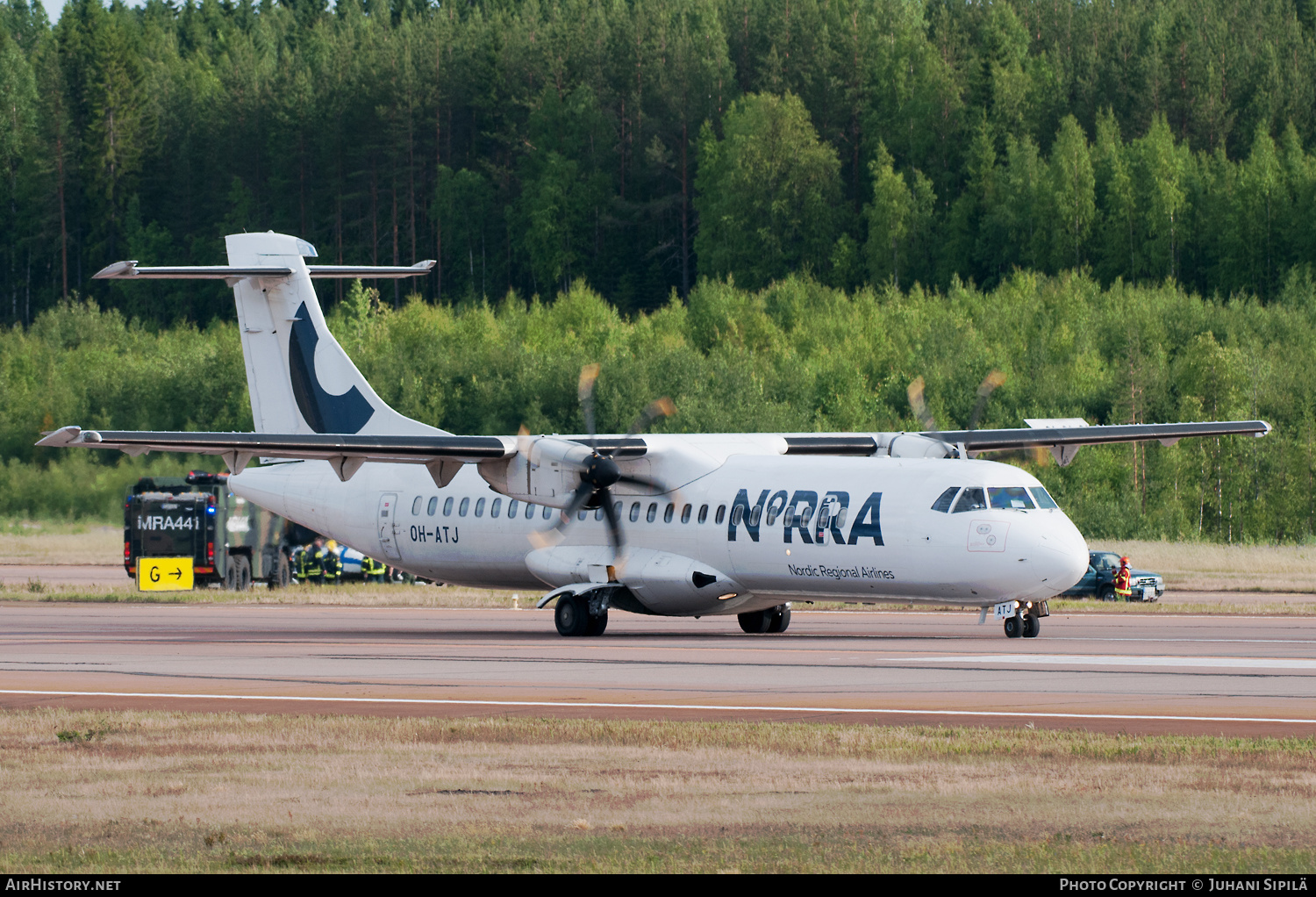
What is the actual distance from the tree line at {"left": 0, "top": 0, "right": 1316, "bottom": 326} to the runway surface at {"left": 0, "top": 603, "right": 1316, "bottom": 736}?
51.0 m

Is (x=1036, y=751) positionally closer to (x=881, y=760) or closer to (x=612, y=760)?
(x=881, y=760)

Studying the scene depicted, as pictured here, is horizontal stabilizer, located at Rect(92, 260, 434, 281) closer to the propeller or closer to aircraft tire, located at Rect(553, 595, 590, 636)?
the propeller

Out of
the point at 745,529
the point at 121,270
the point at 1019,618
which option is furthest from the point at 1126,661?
the point at 121,270

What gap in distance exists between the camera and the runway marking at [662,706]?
47.5 ft

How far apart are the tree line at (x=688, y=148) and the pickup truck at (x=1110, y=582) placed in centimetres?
3799

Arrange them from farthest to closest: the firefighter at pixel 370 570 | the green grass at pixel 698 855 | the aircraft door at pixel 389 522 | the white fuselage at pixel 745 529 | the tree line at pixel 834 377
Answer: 1. the tree line at pixel 834 377
2. the firefighter at pixel 370 570
3. the aircraft door at pixel 389 522
4. the white fuselage at pixel 745 529
5. the green grass at pixel 698 855

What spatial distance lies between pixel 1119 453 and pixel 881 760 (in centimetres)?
4857

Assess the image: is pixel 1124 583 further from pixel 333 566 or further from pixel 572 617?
pixel 333 566

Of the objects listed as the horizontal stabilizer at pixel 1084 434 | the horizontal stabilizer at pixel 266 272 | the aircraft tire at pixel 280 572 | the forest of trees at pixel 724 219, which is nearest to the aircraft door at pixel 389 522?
the horizontal stabilizer at pixel 266 272

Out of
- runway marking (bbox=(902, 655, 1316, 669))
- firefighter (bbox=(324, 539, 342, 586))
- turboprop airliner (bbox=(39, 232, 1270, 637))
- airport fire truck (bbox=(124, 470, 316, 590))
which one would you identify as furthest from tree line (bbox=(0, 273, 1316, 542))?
runway marking (bbox=(902, 655, 1316, 669))

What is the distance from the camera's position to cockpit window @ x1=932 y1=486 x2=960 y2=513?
23547mm

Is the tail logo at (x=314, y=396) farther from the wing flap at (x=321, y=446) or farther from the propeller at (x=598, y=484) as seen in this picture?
the propeller at (x=598, y=484)

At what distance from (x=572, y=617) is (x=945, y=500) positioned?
6641mm

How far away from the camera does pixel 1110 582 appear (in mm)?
38406
